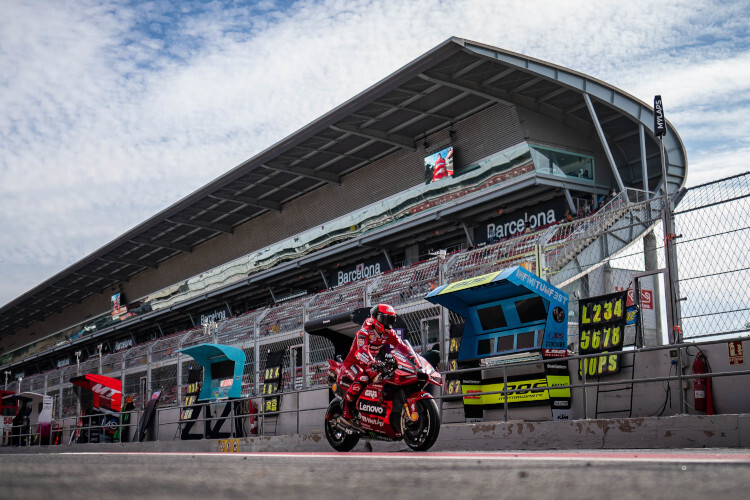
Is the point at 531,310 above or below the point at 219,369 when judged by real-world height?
above

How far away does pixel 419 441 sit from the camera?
919 cm

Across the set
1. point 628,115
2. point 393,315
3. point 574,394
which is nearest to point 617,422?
point 574,394

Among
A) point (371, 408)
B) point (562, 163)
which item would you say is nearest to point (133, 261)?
point (562, 163)

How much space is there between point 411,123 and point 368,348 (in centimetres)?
2102

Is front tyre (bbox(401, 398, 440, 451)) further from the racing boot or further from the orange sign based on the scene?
the orange sign

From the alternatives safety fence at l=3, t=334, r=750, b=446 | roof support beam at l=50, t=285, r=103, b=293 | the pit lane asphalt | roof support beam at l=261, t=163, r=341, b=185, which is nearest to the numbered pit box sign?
safety fence at l=3, t=334, r=750, b=446

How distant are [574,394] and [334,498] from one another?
9028mm

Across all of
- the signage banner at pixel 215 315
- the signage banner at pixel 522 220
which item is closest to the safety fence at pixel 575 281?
the signage banner at pixel 522 220

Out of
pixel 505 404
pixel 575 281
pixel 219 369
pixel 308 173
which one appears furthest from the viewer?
pixel 308 173

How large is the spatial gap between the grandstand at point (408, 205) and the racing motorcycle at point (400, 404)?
4.23 m

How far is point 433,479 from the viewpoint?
265cm

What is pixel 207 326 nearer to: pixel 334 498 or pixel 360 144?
pixel 360 144

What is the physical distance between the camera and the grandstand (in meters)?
16.6

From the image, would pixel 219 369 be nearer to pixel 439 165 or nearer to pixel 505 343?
pixel 505 343
